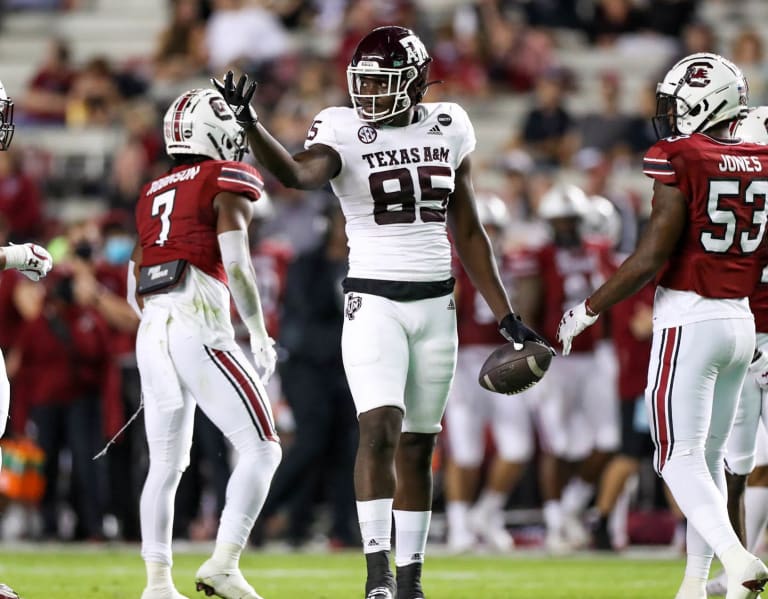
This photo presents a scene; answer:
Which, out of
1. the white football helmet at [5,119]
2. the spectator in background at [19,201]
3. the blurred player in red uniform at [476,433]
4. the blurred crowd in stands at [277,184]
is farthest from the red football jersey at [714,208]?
the spectator in background at [19,201]

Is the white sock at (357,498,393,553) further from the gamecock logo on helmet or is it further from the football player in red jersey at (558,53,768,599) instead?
the gamecock logo on helmet

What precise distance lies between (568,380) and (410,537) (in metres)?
5.12

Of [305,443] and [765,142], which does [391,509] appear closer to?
[765,142]

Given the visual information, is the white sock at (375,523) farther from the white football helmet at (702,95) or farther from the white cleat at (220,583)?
the white football helmet at (702,95)

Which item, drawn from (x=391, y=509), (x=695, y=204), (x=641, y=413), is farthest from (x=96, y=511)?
(x=695, y=204)

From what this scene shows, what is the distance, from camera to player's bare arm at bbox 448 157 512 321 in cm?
658

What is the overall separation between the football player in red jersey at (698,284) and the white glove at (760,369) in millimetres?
530

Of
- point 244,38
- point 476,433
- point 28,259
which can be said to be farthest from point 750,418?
point 244,38

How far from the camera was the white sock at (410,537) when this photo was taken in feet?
20.5

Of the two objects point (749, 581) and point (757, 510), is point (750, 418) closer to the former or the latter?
point (757, 510)

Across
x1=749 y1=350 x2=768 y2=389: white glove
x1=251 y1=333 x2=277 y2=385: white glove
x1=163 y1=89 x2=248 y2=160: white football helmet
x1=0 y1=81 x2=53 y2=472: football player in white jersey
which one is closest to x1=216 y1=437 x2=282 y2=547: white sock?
x1=251 y1=333 x2=277 y2=385: white glove

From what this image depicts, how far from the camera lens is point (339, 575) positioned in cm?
879

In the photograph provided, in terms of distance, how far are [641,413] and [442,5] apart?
7.59m

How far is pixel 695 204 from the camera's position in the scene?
6223mm
